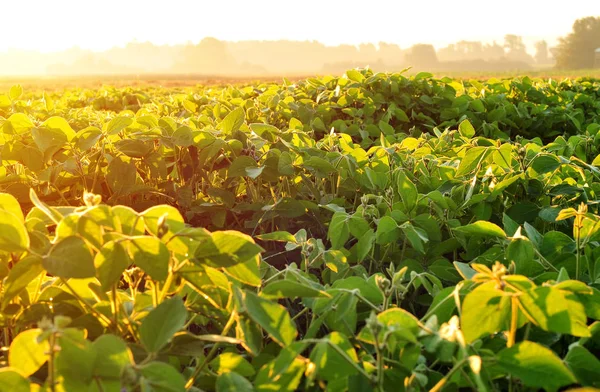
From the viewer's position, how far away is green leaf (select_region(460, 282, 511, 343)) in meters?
0.75

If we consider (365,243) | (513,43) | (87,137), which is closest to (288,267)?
(365,243)

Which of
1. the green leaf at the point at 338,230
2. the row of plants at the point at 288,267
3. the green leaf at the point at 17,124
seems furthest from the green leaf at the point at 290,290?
the green leaf at the point at 17,124

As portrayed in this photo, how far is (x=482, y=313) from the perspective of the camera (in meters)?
0.76

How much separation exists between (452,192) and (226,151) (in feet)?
2.54

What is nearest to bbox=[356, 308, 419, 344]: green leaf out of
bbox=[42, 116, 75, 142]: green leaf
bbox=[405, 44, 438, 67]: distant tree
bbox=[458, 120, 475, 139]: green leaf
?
bbox=[42, 116, 75, 142]: green leaf

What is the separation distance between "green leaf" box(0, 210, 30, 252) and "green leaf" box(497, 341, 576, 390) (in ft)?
2.35

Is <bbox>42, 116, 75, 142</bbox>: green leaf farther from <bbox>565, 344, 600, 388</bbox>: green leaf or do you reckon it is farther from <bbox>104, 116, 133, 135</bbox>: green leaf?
<bbox>565, 344, 600, 388</bbox>: green leaf

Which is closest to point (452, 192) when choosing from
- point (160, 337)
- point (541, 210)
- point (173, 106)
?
point (541, 210)

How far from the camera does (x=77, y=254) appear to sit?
0.76 metres

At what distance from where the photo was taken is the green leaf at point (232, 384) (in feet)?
2.36

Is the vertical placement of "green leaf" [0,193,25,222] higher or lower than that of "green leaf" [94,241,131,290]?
higher

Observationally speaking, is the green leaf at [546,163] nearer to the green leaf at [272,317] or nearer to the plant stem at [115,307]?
the green leaf at [272,317]

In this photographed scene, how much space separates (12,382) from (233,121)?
50.8 inches

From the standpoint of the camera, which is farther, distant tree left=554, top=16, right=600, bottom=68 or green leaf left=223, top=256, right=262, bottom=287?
distant tree left=554, top=16, right=600, bottom=68
